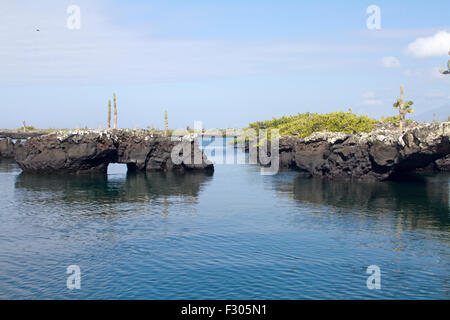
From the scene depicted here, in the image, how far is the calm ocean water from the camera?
23.9 meters

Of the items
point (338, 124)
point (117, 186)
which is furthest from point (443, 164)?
point (117, 186)

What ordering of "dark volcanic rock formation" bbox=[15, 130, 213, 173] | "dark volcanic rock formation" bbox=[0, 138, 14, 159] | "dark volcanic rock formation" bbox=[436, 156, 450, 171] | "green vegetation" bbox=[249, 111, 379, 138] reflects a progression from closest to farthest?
"dark volcanic rock formation" bbox=[15, 130, 213, 173], "dark volcanic rock formation" bbox=[436, 156, 450, 171], "green vegetation" bbox=[249, 111, 379, 138], "dark volcanic rock formation" bbox=[0, 138, 14, 159]

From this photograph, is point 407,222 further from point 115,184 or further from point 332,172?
point 115,184

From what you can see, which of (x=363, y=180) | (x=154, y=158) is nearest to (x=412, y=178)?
(x=363, y=180)

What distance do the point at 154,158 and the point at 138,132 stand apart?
5334 millimetres

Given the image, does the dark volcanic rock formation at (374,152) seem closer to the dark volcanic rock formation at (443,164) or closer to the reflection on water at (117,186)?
the dark volcanic rock formation at (443,164)

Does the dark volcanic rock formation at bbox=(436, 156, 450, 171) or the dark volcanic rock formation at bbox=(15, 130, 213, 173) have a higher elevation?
the dark volcanic rock formation at bbox=(15, 130, 213, 173)

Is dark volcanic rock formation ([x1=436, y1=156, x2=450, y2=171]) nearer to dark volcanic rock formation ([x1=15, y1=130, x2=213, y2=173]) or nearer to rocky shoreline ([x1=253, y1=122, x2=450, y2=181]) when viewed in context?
rocky shoreline ([x1=253, y1=122, x2=450, y2=181])

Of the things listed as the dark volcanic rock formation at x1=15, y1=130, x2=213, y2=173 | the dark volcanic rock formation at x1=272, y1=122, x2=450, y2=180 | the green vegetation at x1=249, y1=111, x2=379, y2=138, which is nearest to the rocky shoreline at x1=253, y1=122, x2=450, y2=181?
the dark volcanic rock formation at x1=272, y1=122, x2=450, y2=180

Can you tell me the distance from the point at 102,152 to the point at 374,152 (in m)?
41.8

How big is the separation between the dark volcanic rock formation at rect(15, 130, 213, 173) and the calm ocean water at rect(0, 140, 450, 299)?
44.3 feet

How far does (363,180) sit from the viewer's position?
220ft
